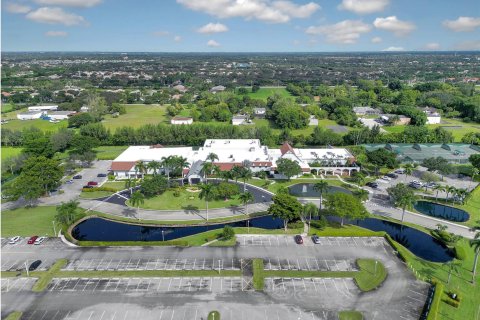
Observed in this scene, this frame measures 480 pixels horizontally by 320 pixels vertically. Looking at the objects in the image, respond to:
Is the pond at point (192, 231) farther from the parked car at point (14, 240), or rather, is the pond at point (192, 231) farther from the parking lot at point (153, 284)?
the parking lot at point (153, 284)

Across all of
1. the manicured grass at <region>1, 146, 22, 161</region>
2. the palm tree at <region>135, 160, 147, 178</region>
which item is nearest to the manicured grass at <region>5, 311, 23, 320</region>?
the palm tree at <region>135, 160, 147, 178</region>

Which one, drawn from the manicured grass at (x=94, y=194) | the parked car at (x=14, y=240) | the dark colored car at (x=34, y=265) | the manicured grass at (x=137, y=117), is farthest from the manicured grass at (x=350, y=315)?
the manicured grass at (x=137, y=117)

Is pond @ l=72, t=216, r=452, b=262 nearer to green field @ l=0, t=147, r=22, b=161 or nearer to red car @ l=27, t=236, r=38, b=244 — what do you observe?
red car @ l=27, t=236, r=38, b=244

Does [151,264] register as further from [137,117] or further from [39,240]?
[137,117]

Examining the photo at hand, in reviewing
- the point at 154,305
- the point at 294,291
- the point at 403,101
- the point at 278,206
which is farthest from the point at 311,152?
the point at 403,101

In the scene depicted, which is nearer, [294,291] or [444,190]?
[294,291]

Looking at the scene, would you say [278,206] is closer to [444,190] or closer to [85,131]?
[444,190]
